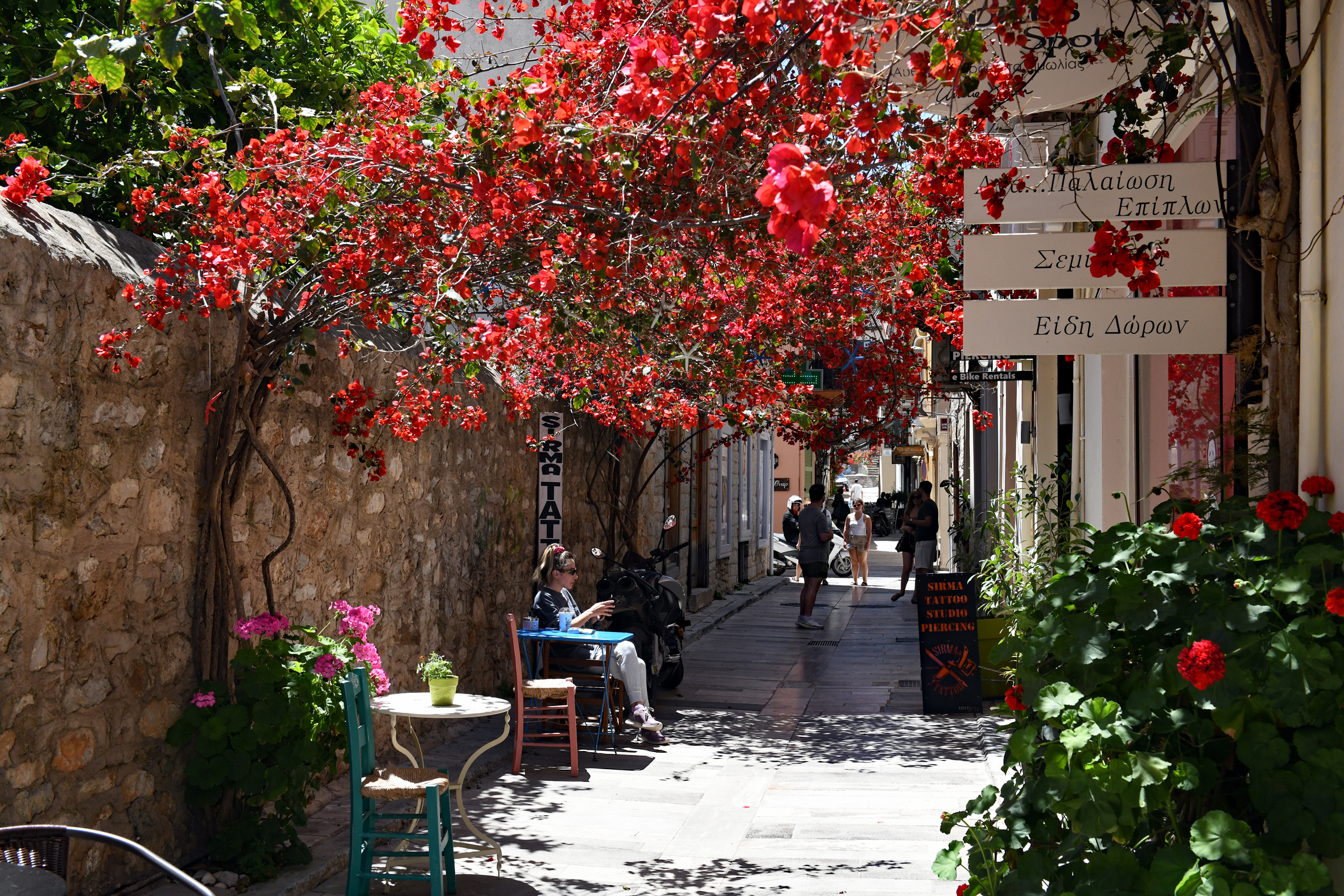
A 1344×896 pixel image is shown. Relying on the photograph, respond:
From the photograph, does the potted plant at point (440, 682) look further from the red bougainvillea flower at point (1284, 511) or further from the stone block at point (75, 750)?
the red bougainvillea flower at point (1284, 511)

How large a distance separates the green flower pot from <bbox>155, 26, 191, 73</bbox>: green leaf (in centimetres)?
325

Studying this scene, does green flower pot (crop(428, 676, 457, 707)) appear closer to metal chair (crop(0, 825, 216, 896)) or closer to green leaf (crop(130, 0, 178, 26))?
metal chair (crop(0, 825, 216, 896))

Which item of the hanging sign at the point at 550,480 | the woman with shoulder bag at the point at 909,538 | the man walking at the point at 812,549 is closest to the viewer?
the hanging sign at the point at 550,480

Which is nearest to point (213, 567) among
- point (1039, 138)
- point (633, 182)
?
point (633, 182)

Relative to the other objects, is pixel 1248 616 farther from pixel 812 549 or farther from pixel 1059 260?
→ pixel 812 549

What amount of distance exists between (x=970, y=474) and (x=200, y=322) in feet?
48.5

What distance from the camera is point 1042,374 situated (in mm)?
9039

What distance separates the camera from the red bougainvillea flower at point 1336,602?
2.39 m

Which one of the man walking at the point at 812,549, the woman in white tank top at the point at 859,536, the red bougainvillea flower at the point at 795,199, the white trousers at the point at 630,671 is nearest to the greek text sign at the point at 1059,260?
the red bougainvillea flower at the point at 795,199

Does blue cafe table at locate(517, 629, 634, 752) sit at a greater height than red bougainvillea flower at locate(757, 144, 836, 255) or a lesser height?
lesser

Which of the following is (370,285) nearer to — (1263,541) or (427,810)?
(427,810)

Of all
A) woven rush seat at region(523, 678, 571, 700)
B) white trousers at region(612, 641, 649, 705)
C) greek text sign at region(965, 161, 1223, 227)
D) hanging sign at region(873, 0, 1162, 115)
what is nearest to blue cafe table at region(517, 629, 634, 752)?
white trousers at region(612, 641, 649, 705)

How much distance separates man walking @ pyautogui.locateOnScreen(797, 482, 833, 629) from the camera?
45.7ft

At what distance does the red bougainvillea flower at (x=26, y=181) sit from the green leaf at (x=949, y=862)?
12.0 ft
